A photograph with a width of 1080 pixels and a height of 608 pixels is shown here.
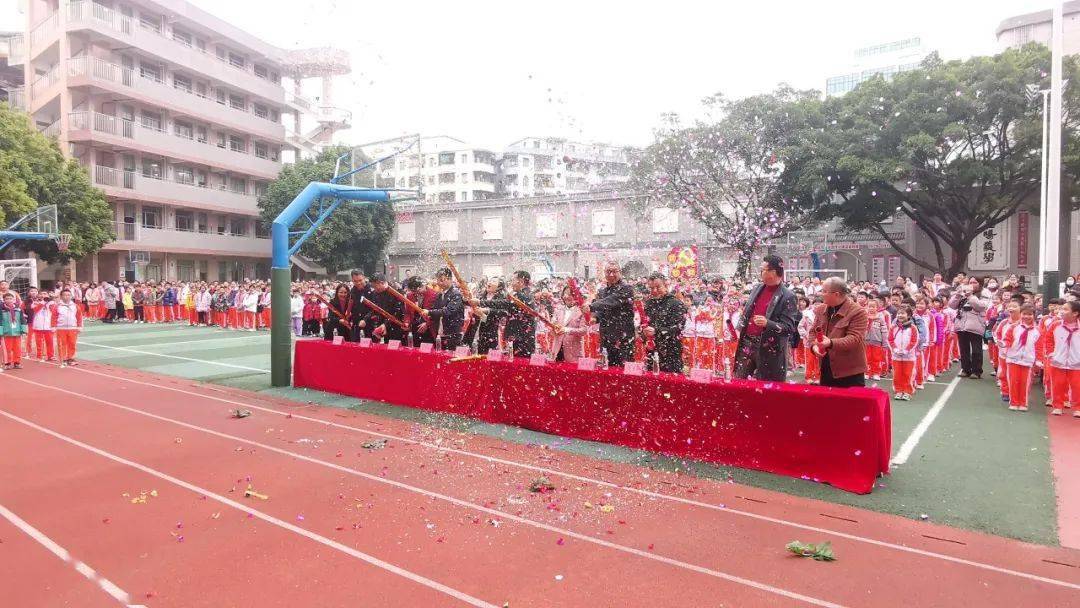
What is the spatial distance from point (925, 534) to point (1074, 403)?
18.2 feet

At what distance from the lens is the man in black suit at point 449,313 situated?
9.71 meters

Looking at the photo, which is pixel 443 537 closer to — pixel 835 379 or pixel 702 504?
pixel 702 504

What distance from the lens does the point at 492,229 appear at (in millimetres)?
34969

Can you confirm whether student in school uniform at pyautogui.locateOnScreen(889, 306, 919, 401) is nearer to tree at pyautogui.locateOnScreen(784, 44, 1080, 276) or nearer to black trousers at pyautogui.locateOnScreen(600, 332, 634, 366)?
black trousers at pyautogui.locateOnScreen(600, 332, 634, 366)

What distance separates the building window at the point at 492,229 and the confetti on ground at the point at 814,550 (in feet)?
101

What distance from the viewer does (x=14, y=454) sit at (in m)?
6.89

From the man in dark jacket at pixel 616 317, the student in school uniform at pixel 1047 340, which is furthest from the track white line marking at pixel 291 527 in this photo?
the student in school uniform at pixel 1047 340

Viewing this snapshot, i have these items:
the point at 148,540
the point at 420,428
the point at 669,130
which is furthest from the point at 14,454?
the point at 669,130

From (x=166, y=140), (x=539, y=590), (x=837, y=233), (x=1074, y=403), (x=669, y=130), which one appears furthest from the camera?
(x=166, y=140)

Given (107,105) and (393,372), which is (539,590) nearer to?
(393,372)

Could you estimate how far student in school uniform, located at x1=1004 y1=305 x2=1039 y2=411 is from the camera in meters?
8.49

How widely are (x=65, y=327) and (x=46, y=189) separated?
44.0ft

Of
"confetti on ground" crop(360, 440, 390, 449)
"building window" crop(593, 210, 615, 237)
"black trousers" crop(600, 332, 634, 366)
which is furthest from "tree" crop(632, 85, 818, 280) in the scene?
"confetti on ground" crop(360, 440, 390, 449)

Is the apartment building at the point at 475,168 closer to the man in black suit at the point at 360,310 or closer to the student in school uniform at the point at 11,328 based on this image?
the student in school uniform at the point at 11,328
